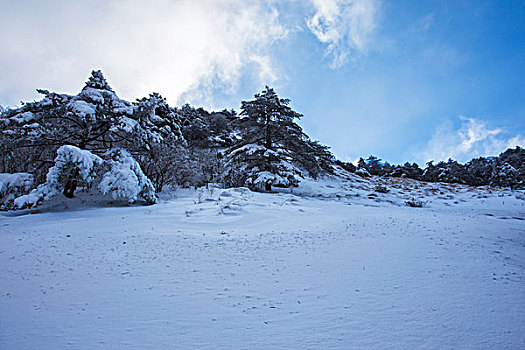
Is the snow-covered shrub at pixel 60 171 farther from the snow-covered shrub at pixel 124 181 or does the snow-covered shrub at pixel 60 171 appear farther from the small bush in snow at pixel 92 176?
the snow-covered shrub at pixel 124 181

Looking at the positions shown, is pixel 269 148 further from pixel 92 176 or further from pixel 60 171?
pixel 60 171

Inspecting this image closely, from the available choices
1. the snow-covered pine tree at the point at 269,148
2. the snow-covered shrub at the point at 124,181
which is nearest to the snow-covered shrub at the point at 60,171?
the snow-covered shrub at the point at 124,181

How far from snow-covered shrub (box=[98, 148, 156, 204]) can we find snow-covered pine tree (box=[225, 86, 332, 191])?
4.67 metres

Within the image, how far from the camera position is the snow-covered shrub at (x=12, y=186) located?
215 inches

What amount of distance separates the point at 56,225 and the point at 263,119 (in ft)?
29.0

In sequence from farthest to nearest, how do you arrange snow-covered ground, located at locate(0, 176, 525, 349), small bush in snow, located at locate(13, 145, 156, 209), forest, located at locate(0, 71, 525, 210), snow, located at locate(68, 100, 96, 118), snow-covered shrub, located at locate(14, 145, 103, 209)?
snow, located at locate(68, 100, 96, 118) → forest, located at locate(0, 71, 525, 210) → small bush in snow, located at locate(13, 145, 156, 209) → snow-covered shrub, located at locate(14, 145, 103, 209) → snow-covered ground, located at locate(0, 176, 525, 349)

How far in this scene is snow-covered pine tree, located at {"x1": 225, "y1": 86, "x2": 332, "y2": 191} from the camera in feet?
34.2

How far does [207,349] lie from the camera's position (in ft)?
4.68

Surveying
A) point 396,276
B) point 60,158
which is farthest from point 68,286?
point 60,158

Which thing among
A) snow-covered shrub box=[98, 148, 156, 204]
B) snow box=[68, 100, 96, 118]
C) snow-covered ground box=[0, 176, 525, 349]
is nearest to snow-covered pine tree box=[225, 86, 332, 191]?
snow-covered shrub box=[98, 148, 156, 204]

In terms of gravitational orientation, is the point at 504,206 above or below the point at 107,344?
above

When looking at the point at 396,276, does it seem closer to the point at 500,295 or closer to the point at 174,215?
the point at 500,295

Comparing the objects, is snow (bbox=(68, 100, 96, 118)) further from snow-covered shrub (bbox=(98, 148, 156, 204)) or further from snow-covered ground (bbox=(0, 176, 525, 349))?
snow-covered ground (bbox=(0, 176, 525, 349))

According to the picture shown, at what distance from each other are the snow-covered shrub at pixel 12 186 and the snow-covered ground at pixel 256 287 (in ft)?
5.81
